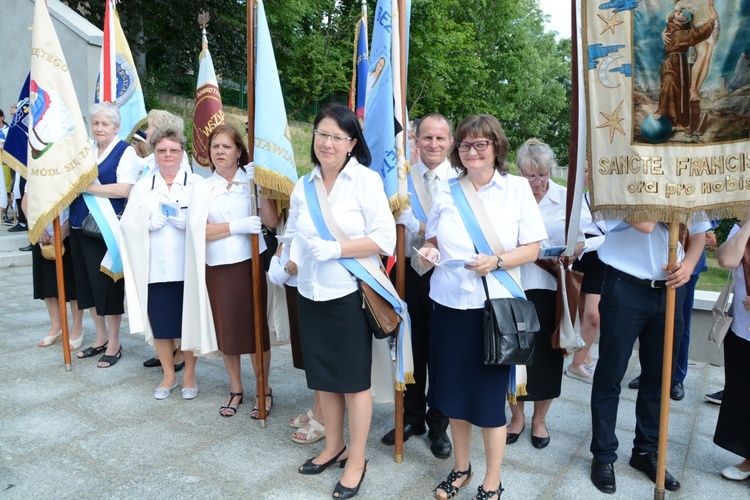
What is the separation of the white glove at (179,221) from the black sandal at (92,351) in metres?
1.85

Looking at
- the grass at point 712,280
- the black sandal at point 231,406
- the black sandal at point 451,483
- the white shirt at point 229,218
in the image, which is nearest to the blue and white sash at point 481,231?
the black sandal at point 451,483

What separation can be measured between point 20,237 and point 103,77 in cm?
517

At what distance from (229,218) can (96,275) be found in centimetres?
173

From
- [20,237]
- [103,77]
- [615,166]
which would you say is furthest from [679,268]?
[20,237]

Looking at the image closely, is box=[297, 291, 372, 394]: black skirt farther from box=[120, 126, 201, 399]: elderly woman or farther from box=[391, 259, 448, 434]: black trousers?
box=[120, 126, 201, 399]: elderly woman

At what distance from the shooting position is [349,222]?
310cm

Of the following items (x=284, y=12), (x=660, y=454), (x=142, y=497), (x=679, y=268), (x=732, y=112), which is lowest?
(x=142, y=497)

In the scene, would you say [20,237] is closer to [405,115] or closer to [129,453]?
[129,453]

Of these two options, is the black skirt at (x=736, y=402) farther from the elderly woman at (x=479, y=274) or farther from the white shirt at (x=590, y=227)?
the elderly woman at (x=479, y=274)

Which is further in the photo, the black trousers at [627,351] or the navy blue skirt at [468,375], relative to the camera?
the black trousers at [627,351]

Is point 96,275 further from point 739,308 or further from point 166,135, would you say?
point 739,308

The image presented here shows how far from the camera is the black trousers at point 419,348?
3.69m

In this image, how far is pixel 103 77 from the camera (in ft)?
20.5

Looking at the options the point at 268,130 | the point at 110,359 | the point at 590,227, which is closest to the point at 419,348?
the point at 268,130
